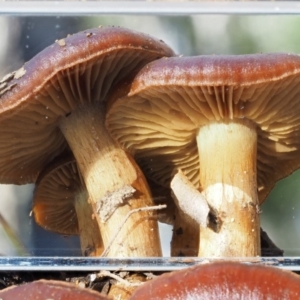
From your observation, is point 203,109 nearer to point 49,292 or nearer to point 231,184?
point 231,184

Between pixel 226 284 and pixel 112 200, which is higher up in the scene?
pixel 112 200

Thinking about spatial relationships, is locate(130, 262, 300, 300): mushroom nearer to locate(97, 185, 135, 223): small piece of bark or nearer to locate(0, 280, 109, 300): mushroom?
locate(0, 280, 109, 300): mushroom

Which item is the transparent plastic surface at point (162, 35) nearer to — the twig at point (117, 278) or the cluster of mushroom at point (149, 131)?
the cluster of mushroom at point (149, 131)

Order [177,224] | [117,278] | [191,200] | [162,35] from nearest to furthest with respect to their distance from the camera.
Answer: [117,278]
[191,200]
[177,224]
[162,35]

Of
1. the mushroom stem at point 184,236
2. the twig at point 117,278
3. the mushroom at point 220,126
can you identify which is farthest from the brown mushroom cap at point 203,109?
the twig at point 117,278

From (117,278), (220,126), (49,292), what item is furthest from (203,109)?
(49,292)

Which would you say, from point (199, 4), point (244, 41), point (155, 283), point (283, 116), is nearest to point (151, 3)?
point (199, 4)

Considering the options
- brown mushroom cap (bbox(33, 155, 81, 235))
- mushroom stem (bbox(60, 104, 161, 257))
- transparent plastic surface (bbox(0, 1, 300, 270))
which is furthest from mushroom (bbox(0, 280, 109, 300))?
brown mushroom cap (bbox(33, 155, 81, 235))

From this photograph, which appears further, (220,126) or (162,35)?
(162,35)
